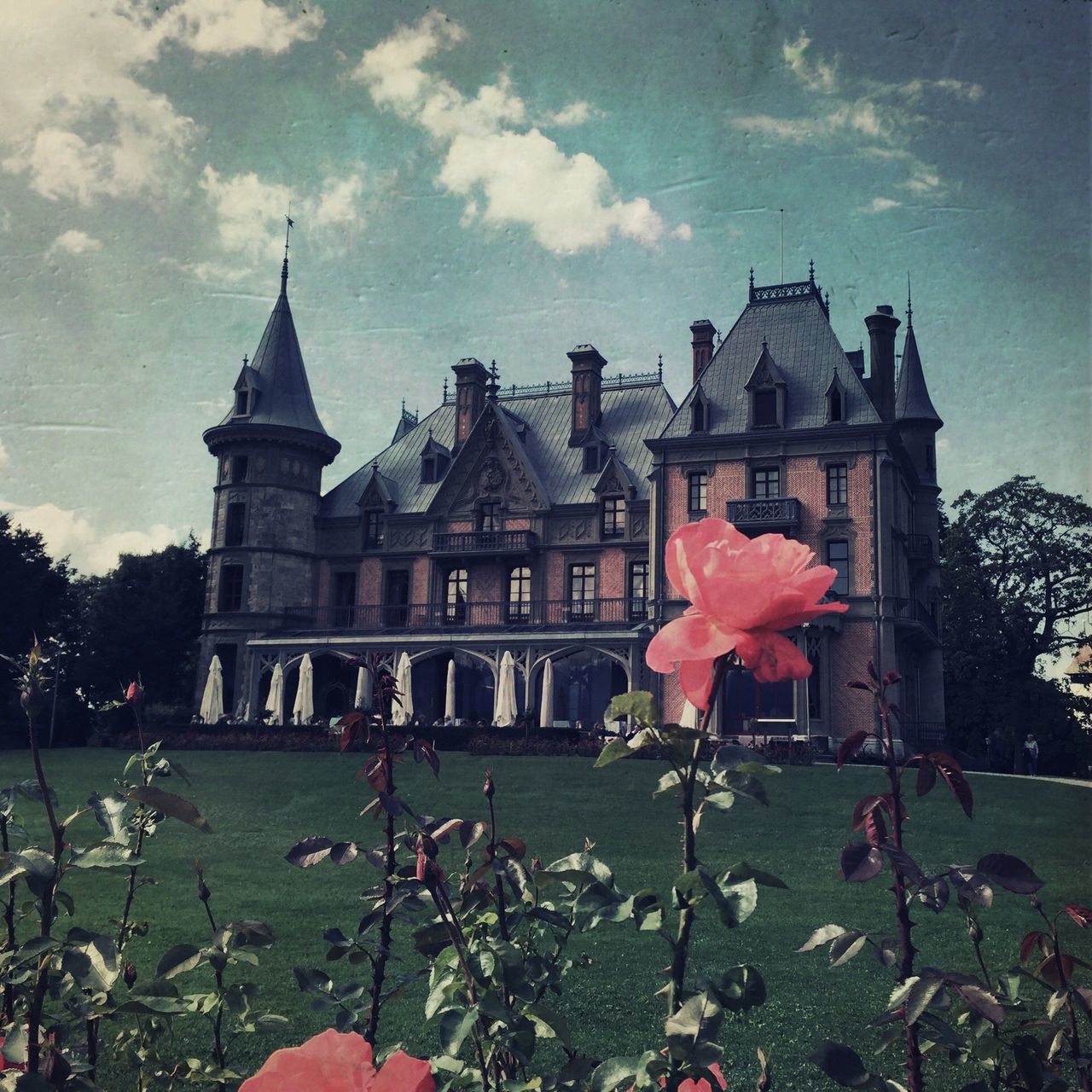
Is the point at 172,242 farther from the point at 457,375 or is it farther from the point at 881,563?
the point at 457,375

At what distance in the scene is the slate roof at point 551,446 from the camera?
3597cm

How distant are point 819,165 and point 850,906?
676 cm

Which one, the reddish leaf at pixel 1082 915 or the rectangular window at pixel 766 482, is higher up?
the rectangular window at pixel 766 482

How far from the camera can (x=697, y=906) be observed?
1.42 meters

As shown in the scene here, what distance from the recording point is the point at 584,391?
37.7 m

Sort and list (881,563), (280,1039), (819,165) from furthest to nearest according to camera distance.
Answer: (881,563), (819,165), (280,1039)

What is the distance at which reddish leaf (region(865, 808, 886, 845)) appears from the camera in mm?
1556

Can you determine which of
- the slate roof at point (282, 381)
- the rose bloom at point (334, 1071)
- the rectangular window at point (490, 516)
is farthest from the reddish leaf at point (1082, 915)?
the slate roof at point (282, 381)

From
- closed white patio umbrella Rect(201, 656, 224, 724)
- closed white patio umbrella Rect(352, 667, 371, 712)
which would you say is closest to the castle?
closed white patio umbrella Rect(352, 667, 371, 712)

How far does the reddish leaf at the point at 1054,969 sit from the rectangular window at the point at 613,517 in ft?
107

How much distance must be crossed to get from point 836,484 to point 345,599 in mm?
18527

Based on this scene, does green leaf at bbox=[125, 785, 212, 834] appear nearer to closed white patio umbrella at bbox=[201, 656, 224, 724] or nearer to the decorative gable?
closed white patio umbrella at bbox=[201, 656, 224, 724]

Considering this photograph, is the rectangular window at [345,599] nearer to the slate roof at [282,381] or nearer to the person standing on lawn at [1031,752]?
the slate roof at [282,381]

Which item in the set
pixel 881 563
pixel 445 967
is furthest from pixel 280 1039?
pixel 881 563
